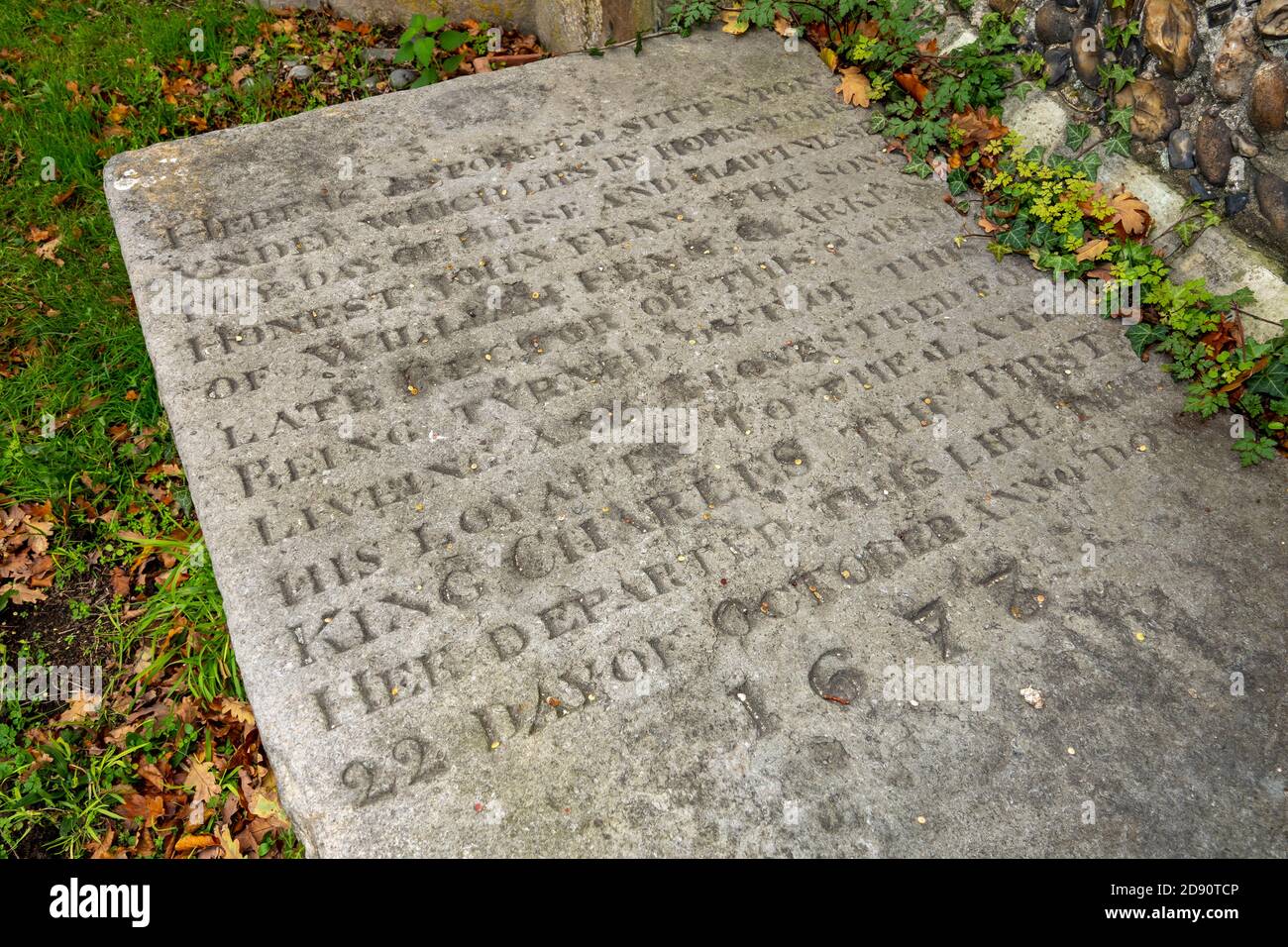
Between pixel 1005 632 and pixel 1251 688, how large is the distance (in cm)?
59

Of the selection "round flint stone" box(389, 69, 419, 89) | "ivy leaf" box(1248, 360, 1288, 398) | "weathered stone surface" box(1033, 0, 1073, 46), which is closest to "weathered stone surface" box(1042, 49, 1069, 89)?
"weathered stone surface" box(1033, 0, 1073, 46)

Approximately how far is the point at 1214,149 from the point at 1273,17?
388 mm

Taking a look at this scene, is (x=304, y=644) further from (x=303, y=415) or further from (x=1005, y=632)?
(x=1005, y=632)

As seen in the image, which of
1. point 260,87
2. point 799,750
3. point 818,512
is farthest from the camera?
point 260,87

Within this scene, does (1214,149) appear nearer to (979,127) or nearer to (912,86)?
(979,127)

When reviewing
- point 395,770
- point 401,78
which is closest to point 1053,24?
point 401,78

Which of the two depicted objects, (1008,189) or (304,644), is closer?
(304,644)

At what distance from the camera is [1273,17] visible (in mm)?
2848

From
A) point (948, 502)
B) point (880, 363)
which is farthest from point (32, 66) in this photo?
point (948, 502)

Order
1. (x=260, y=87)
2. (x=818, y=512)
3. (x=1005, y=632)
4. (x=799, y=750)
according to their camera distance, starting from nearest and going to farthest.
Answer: (x=799, y=750) < (x=1005, y=632) < (x=818, y=512) < (x=260, y=87)

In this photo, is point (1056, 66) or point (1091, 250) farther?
point (1056, 66)

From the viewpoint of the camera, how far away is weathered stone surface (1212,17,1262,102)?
292cm

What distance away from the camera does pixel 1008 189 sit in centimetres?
339

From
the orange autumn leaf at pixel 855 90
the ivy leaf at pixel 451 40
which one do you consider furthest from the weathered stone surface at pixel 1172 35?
the ivy leaf at pixel 451 40
